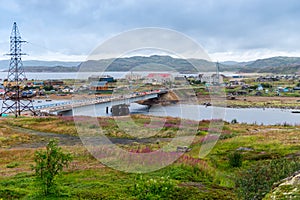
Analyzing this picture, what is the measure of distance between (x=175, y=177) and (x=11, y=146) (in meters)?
12.9

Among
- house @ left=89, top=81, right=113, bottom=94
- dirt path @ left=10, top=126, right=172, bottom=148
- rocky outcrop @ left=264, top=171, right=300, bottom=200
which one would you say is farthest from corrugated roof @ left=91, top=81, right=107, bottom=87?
rocky outcrop @ left=264, top=171, right=300, bottom=200

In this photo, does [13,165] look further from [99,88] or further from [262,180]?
[99,88]

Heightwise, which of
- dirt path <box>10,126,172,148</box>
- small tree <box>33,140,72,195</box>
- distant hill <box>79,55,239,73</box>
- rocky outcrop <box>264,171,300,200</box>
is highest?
distant hill <box>79,55,239,73</box>

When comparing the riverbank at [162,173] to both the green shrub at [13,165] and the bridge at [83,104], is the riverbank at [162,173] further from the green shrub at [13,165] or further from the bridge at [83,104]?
the bridge at [83,104]

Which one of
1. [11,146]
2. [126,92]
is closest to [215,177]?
[11,146]

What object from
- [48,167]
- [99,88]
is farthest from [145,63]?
[99,88]

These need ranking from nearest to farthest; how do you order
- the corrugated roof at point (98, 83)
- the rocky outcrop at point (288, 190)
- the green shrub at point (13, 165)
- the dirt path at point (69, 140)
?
1. the rocky outcrop at point (288, 190)
2. the green shrub at point (13, 165)
3. the dirt path at point (69, 140)
4. the corrugated roof at point (98, 83)

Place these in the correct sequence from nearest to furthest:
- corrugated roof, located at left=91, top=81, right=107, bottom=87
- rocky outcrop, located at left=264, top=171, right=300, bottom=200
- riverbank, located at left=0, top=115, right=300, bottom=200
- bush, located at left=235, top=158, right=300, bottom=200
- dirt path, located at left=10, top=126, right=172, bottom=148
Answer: rocky outcrop, located at left=264, top=171, right=300, bottom=200
bush, located at left=235, top=158, right=300, bottom=200
riverbank, located at left=0, top=115, right=300, bottom=200
dirt path, located at left=10, top=126, right=172, bottom=148
corrugated roof, located at left=91, top=81, right=107, bottom=87

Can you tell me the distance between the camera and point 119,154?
16.1m

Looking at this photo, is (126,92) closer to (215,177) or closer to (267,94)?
(267,94)

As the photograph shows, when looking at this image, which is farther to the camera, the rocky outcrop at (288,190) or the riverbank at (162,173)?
the riverbank at (162,173)

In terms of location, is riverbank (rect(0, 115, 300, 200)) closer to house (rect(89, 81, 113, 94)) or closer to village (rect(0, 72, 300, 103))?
village (rect(0, 72, 300, 103))

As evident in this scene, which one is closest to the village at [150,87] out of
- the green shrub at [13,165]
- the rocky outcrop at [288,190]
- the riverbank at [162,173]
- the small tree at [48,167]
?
the riverbank at [162,173]

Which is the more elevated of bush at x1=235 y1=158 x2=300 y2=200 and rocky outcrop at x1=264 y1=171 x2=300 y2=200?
rocky outcrop at x1=264 y1=171 x2=300 y2=200
